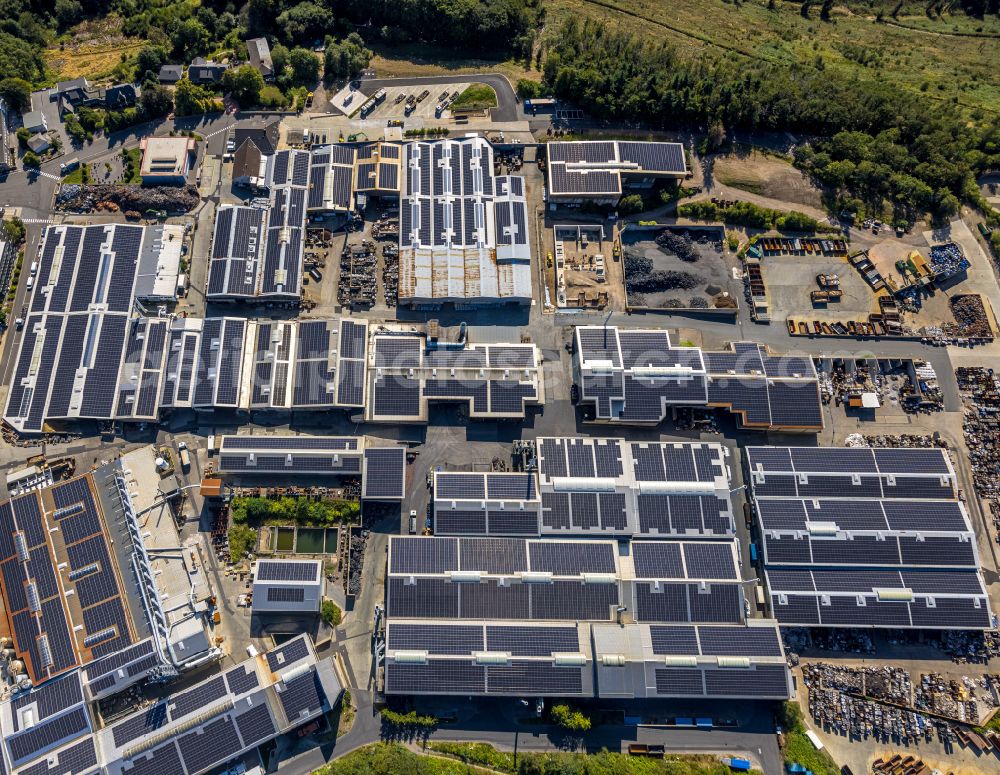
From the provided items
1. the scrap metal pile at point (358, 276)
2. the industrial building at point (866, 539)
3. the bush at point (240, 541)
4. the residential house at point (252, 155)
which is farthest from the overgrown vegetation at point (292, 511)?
the industrial building at point (866, 539)

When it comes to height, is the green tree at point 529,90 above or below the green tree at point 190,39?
above

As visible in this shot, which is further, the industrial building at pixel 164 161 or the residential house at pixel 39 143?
the residential house at pixel 39 143

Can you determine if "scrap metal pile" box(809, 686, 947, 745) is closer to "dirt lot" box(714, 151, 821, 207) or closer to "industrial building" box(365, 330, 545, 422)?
"industrial building" box(365, 330, 545, 422)

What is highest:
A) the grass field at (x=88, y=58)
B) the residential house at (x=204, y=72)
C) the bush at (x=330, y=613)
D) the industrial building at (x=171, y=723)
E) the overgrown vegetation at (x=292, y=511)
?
the residential house at (x=204, y=72)

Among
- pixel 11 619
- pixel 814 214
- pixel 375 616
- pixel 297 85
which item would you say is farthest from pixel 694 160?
pixel 11 619

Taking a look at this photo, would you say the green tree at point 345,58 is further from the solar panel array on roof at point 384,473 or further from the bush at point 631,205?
the solar panel array on roof at point 384,473

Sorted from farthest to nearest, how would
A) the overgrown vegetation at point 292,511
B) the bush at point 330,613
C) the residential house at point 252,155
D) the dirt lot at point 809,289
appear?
1. the residential house at point 252,155
2. the dirt lot at point 809,289
3. the overgrown vegetation at point 292,511
4. the bush at point 330,613

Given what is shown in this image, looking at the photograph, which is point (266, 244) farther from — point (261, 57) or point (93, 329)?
point (261, 57)

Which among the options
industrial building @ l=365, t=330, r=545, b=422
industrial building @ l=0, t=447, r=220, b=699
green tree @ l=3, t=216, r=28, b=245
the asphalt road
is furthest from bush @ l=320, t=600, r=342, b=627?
the asphalt road
